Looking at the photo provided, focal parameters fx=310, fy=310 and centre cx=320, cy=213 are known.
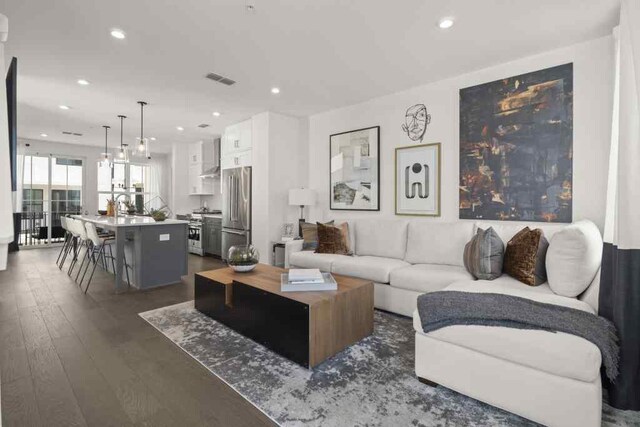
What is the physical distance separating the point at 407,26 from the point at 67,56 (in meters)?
3.39

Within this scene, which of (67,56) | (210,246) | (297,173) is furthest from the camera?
(210,246)

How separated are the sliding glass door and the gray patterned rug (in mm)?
7424

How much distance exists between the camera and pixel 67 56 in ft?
10.5

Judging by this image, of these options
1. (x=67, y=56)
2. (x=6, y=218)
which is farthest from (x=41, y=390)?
(x=67, y=56)

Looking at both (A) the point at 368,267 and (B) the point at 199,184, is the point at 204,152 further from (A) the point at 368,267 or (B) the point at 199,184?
(A) the point at 368,267

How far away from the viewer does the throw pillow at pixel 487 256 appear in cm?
270

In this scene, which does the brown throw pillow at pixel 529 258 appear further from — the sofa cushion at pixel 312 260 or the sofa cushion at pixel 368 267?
the sofa cushion at pixel 312 260

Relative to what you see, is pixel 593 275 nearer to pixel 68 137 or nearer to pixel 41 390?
A: pixel 41 390

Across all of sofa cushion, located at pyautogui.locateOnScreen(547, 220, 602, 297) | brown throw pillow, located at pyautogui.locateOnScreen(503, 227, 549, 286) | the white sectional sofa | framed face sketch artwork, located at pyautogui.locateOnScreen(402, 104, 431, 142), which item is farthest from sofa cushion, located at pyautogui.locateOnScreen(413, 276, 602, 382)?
framed face sketch artwork, located at pyautogui.locateOnScreen(402, 104, 431, 142)

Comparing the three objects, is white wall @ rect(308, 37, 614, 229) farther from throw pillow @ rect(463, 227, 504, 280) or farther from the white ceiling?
throw pillow @ rect(463, 227, 504, 280)

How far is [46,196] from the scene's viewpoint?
7.67 meters

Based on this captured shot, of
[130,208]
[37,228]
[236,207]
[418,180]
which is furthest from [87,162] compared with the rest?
[418,180]

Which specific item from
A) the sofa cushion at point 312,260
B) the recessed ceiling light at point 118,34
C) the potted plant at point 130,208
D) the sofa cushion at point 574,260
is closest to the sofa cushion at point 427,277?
the sofa cushion at point 574,260

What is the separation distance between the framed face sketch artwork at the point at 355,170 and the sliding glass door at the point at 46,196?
24.0ft
